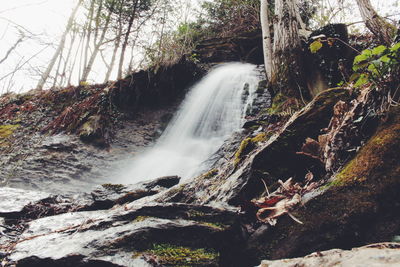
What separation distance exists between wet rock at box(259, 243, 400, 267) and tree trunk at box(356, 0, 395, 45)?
4.01 metres

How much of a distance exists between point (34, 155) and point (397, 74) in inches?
312

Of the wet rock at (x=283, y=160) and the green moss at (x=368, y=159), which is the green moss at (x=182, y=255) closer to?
Result: the wet rock at (x=283, y=160)

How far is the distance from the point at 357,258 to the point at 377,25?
18.1 feet

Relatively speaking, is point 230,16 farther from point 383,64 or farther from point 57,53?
point 383,64

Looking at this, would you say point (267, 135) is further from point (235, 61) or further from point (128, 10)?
point (128, 10)

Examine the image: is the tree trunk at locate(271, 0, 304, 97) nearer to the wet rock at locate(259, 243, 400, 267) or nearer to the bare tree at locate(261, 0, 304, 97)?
the bare tree at locate(261, 0, 304, 97)

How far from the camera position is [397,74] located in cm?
200

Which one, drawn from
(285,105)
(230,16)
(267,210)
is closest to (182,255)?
(267,210)

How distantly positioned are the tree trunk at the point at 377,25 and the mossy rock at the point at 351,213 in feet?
10.2

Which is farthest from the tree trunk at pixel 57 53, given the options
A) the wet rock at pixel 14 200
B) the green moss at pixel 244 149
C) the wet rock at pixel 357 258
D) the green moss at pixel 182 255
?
the wet rock at pixel 357 258

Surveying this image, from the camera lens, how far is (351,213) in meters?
1.59

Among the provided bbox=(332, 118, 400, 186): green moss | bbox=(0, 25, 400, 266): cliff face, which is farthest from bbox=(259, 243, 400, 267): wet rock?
bbox=(332, 118, 400, 186): green moss

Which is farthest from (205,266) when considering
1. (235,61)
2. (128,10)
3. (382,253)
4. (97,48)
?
(128,10)

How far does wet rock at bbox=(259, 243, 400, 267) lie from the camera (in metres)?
0.83
